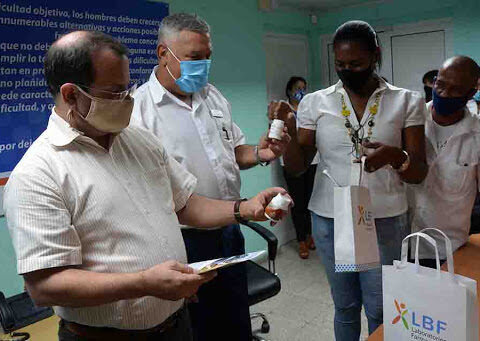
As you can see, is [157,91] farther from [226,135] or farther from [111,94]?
[111,94]

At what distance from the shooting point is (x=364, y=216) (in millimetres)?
1490

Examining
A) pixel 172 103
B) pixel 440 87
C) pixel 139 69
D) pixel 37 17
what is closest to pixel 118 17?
pixel 139 69

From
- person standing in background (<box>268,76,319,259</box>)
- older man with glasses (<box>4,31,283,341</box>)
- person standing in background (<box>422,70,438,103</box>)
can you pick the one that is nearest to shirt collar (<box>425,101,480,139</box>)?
older man with glasses (<box>4,31,283,341</box>)

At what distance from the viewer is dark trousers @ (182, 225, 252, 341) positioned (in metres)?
1.79

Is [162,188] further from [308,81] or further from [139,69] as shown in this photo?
[308,81]

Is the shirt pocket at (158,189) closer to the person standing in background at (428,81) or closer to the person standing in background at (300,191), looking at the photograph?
the person standing in background at (300,191)

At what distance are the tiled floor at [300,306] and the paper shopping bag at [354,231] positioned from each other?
1.44 meters

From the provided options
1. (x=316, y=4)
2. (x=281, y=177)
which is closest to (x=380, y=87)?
(x=281, y=177)

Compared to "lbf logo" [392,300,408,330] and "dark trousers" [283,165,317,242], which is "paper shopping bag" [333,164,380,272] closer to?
"lbf logo" [392,300,408,330]

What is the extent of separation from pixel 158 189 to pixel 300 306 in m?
2.23

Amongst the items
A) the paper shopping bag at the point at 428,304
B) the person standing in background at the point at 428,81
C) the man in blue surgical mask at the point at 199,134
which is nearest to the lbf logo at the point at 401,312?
the paper shopping bag at the point at 428,304

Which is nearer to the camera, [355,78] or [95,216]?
[95,216]

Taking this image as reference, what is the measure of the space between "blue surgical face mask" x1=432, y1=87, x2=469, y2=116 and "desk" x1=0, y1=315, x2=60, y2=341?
180 cm

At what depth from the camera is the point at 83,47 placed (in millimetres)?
1122
